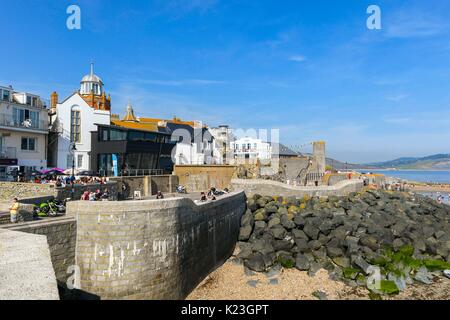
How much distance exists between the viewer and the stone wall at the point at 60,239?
12.4 m

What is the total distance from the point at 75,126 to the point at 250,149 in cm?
3740

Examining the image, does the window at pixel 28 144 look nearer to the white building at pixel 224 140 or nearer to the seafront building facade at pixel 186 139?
the seafront building facade at pixel 186 139

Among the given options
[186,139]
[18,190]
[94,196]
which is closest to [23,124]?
[18,190]

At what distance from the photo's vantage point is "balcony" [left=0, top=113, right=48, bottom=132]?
28750 mm

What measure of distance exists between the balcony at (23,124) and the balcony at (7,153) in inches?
78.8

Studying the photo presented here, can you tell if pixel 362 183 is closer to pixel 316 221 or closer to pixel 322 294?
pixel 316 221

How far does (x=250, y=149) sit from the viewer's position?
6612cm

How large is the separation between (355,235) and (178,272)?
1536cm

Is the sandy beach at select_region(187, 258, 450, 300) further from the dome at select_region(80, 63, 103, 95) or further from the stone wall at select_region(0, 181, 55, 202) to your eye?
the dome at select_region(80, 63, 103, 95)

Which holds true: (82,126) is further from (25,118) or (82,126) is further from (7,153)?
(7,153)

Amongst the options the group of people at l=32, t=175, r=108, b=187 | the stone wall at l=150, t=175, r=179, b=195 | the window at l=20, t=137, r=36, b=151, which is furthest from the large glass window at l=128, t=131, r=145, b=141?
the window at l=20, t=137, r=36, b=151

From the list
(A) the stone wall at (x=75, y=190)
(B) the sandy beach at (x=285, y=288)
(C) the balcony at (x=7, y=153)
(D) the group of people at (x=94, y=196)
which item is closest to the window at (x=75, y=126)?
(C) the balcony at (x=7, y=153)
